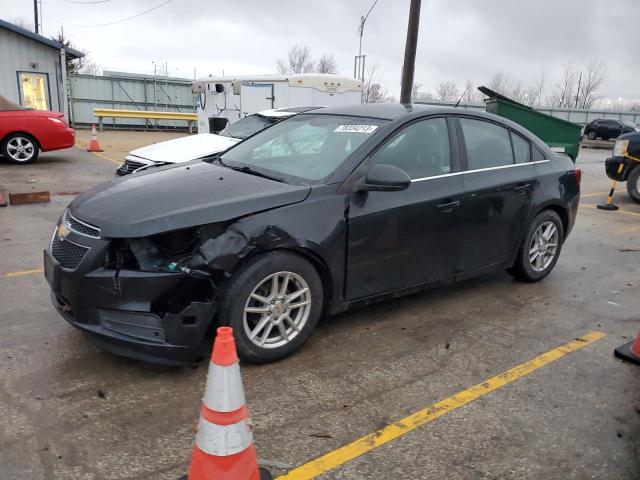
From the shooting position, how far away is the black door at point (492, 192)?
4316 millimetres

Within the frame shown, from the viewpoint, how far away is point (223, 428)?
210 cm

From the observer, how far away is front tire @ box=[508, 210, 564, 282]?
Answer: 4930 millimetres

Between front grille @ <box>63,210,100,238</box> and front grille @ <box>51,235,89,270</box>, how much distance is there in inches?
3.4

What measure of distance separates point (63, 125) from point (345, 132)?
391 inches

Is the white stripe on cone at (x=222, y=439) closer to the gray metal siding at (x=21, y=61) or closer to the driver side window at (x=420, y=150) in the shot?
the driver side window at (x=420, y=150)

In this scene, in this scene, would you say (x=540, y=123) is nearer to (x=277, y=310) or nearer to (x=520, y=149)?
(x=520, y=149)

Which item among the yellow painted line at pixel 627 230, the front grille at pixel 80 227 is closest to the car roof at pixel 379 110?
the front grille at pixel 80 227

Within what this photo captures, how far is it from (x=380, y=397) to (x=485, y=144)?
251 cm

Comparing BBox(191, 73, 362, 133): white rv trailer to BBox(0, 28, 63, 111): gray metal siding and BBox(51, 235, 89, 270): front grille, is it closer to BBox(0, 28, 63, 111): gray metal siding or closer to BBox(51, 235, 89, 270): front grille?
BBox(0, 28, 63, 111): gray metal siding

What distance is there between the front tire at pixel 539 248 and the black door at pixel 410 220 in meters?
1.06

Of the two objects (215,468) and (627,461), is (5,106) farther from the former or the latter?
(627,461)

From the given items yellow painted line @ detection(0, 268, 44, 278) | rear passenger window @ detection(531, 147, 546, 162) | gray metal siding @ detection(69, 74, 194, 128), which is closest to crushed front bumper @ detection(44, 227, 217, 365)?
yellow painted line @ detection(0, 268, 44, 278)

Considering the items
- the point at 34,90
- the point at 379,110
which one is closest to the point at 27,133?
the point at 379,110

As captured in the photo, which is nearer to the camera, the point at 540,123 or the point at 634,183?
the point at 634,183
